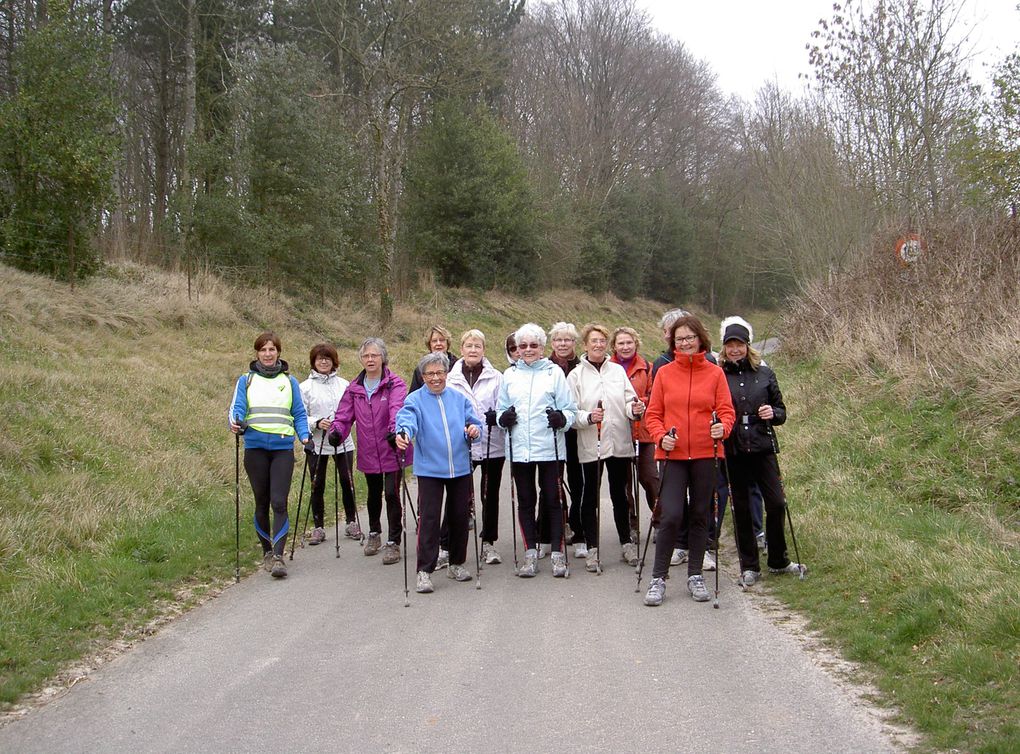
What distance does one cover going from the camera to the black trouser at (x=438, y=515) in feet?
24.3

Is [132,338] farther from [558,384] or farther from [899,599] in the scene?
[899,599]

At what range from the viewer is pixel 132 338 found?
16.1 metres

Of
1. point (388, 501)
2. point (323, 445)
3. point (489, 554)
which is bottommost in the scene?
point (489, 554)

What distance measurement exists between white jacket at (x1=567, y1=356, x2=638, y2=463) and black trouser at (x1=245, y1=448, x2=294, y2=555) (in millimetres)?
2618

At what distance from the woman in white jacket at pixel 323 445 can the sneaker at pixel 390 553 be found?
980 millimetres

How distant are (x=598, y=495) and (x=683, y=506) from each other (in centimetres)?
117

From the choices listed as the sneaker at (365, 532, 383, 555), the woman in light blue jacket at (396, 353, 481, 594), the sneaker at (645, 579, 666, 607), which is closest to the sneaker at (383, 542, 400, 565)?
the sneaker at (365, 532, 383, 555)

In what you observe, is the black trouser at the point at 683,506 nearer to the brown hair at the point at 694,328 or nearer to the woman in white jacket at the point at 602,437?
the brown hair at the point at 694,328

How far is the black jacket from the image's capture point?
7.09 meters

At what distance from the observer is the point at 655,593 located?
6.68 meters

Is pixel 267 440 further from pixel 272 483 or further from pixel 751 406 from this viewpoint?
pixel 751 406

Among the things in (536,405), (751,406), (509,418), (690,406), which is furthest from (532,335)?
(751,406)

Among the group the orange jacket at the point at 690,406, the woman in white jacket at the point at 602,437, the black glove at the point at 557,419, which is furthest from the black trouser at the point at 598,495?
the orange jacket at the point at 690,406

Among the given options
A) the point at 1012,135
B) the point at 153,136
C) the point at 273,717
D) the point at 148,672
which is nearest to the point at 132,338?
the point at 148,672
